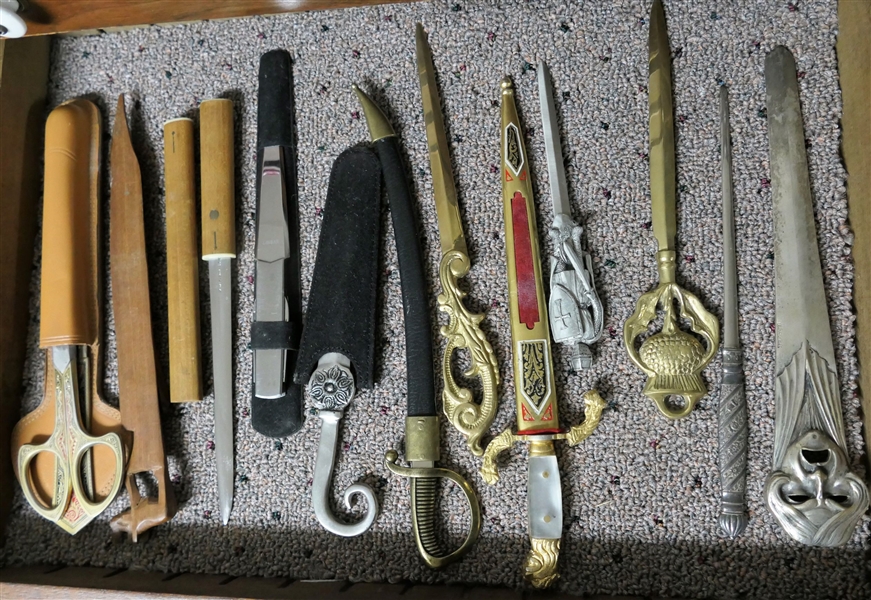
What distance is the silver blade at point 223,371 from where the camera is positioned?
2.75 ft

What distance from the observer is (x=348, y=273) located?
83cm

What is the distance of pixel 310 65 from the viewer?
2.91 feet

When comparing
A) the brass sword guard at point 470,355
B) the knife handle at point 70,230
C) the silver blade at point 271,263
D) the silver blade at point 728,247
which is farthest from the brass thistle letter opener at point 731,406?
the knife handle at point 70,230

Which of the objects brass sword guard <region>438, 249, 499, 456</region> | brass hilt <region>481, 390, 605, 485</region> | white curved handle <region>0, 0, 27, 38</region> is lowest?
brass hilt <region>481, 390, 605, 485</region>

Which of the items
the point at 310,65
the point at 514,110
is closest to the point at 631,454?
the point at 514,110

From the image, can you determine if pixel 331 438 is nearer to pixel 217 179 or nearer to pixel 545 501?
pixel 545 501

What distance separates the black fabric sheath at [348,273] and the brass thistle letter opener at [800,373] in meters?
0.47

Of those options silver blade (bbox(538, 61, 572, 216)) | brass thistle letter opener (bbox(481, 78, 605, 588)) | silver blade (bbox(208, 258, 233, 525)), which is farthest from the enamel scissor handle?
silver blade (bbox(538, 61, 572, 216))

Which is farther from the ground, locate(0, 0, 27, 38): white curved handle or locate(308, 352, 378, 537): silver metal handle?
locate(0, 0, 27, 38): white curved handle

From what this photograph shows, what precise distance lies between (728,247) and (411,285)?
1.22 ft

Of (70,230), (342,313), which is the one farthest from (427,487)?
(70,230)

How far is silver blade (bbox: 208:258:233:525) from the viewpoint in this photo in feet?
2.75

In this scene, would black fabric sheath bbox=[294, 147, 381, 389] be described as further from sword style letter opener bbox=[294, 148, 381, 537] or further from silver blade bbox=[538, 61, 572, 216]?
silver blade bbox=[538, 61, 572, 216]

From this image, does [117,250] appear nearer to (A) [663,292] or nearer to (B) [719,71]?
(A) [663,292]
